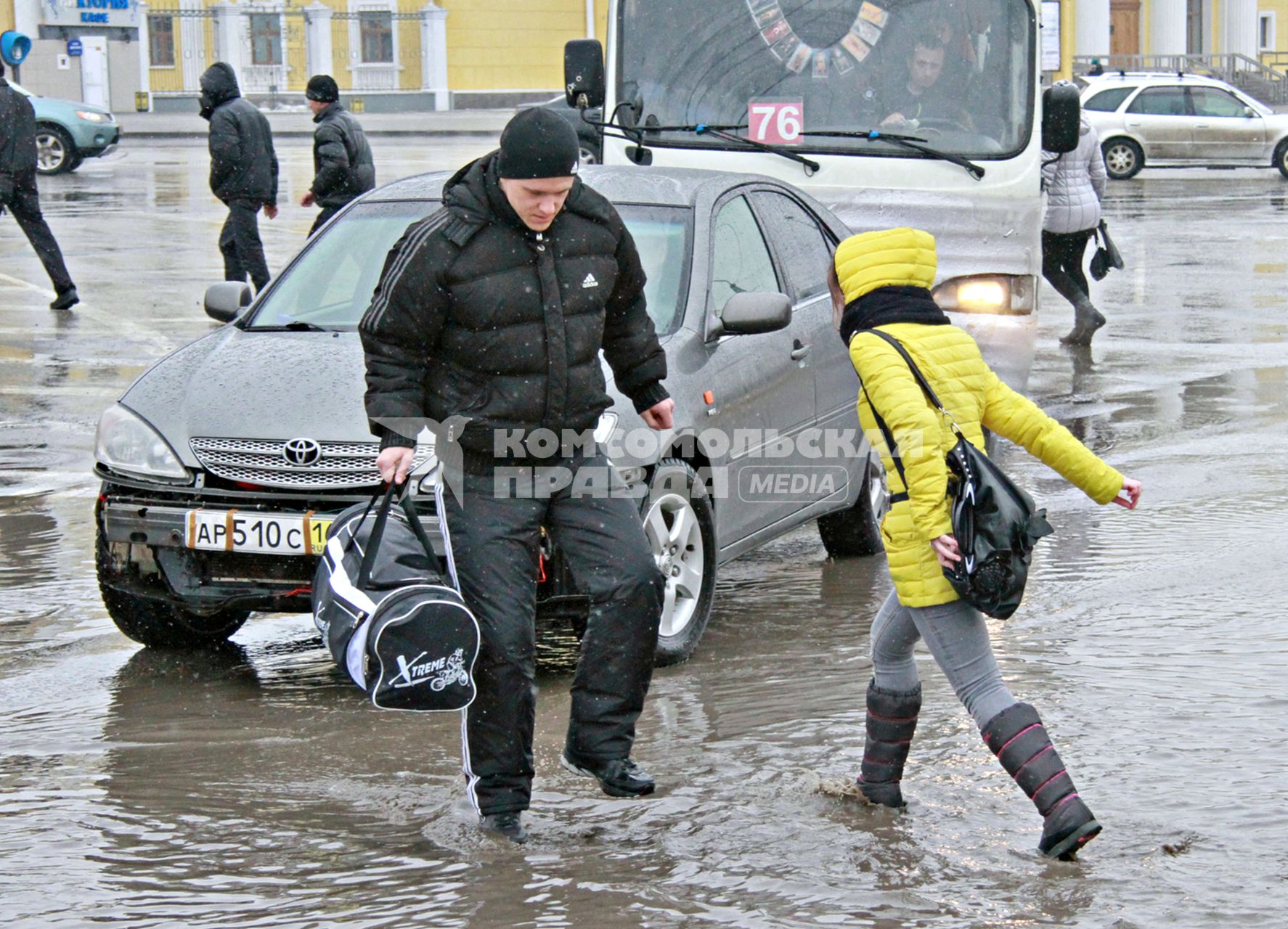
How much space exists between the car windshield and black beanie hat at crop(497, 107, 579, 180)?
1990mm

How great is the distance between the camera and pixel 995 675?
4.23 meters

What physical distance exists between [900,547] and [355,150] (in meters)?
9.30

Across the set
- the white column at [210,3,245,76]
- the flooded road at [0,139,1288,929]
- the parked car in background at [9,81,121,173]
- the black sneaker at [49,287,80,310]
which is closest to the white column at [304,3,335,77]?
the white column at [210,3,245,76]

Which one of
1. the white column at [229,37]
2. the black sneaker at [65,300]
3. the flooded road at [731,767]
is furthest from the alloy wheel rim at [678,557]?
the white column at [229,37]

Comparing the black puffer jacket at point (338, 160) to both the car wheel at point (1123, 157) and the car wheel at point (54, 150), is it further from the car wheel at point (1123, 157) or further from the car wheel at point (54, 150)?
the car wheel at point (1123, 157)

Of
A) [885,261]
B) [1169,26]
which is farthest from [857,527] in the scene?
[1169,26]

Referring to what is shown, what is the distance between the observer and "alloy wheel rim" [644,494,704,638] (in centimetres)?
577

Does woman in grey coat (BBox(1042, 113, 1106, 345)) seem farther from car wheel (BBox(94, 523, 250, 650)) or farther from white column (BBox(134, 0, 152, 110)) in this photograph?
white column (BBox(134, 0, 152, 110))

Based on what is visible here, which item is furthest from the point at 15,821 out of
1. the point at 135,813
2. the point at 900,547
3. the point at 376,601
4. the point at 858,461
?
the point at 858,461

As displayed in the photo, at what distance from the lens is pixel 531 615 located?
4.35 metres

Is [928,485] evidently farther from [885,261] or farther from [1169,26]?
[1169,26]

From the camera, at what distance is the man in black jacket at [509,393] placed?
4223 mm

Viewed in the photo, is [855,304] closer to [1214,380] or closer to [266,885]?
[266,885]

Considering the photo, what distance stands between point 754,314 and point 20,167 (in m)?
9.52
